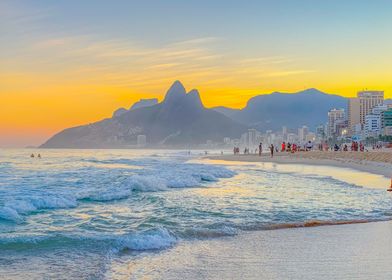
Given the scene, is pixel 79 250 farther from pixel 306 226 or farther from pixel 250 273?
pixel 306 226

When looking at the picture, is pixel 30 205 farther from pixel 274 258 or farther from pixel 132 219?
pixel 274 258

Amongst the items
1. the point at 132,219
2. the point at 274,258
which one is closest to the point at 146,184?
the point at 132,219

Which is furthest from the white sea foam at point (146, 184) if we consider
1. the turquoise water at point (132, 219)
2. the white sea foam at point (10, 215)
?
the white sea foam at point (10, 215)

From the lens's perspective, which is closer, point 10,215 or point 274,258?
point 274,258

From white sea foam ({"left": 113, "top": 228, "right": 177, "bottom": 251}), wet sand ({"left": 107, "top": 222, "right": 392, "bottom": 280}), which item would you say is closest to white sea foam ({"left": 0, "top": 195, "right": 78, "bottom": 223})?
white sea foam ({"left": 113, "top": 228, "right": 177, "bottom": 251})

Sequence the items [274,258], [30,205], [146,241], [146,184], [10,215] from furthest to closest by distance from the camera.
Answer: [146,184] → [30,205] → [10,215] → [146,241] → [274,258]

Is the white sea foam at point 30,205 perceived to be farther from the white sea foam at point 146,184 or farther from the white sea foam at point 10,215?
the white sea foam at point 146,184

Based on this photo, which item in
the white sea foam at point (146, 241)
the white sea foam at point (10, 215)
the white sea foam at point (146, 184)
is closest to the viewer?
the white sea foam at point (146, 241)

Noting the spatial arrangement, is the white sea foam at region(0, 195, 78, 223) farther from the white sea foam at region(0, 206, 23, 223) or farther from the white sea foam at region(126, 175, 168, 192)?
the white sea foam at region(126, 175, 168, 192)

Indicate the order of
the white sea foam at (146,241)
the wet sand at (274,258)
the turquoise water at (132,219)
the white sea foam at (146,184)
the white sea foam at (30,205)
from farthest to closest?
the white sea foam at (146,184)
the white sea foam at (30,205)
the white sea foam at (146,241)
the turquoise water at (132,219)
the wet sand at (274,258)

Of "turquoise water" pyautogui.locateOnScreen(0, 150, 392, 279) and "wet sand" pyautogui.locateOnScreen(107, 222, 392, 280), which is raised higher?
"wet sand" pyautogui.locateOnScreen(107, 222, 392, 280)

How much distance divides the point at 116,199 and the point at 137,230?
253 inches

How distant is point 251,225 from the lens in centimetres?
1030

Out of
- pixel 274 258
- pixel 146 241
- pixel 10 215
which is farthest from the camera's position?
pixel 10 215
